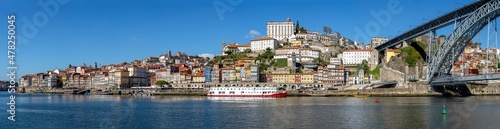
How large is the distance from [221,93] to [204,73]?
19.6 m

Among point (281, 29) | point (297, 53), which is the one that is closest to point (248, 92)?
point (297, 53)

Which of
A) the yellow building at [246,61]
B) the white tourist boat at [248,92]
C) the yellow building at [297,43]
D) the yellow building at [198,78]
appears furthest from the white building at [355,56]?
the white tourist boat at [248,92]

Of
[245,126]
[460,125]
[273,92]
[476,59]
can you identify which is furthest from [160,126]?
[476,59]

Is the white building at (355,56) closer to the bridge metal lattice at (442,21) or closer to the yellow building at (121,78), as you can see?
the bridge metal lattice at (442,21)

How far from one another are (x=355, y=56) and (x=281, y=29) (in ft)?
64.5

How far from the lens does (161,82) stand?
2648 inches

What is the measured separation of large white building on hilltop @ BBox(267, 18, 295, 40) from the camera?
3253 inches

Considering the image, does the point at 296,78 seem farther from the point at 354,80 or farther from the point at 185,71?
the point at 185,71

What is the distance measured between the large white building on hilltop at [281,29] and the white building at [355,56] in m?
16.8

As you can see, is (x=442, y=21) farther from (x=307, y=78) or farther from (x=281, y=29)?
(x=281, y=29)

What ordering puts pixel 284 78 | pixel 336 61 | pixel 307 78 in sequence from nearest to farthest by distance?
pixel 307 78, pixel 284 78, pixel 336 61

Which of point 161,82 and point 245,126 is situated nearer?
point 245,126

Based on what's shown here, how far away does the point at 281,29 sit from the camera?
8319cm

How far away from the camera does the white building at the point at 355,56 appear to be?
6475 centimetres
